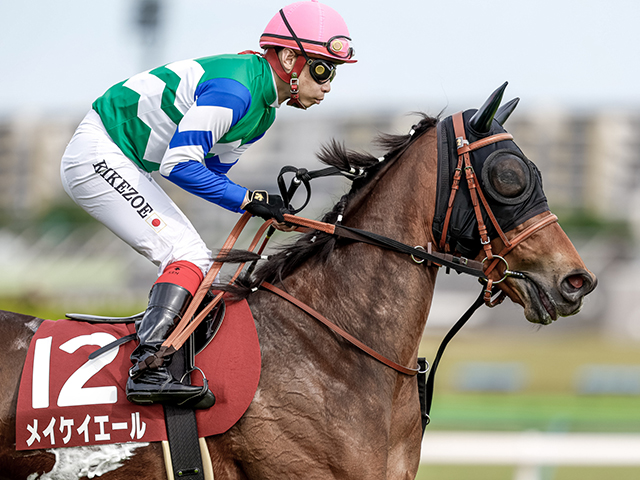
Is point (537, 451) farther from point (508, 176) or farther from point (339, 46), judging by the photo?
point (339, 46)

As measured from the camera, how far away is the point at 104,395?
2773 mm

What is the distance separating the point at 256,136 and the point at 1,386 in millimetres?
1537

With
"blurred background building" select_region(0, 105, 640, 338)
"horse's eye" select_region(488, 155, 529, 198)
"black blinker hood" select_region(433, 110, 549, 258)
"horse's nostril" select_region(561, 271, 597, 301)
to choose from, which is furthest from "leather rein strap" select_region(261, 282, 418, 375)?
"blurred background building" select_region(0, 105, 640, 338)

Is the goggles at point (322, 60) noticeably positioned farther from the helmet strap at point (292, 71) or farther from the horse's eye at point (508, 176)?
the horse's eye at point (508, 176)

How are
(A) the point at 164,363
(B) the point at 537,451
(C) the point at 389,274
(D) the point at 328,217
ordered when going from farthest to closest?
1. (B) the point at 537,451
2. (D) the point at 328,217
3. (C) the point at 389,274
4. (A) the point at 164,363

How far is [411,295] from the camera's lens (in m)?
2.97

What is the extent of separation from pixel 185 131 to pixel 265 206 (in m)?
0.45

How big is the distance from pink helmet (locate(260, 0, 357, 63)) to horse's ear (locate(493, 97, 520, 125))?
709mm

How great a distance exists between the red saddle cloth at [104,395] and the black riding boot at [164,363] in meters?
0.07

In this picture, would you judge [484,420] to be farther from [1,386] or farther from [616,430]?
[1,386]

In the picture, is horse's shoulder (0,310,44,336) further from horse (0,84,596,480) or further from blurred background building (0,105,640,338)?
blurred background building (0,105,640,338)

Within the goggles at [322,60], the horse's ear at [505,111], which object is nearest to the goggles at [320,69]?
the goggles at [322,60]

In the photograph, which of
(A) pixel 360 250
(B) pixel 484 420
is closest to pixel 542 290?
(A) pixel 360 250

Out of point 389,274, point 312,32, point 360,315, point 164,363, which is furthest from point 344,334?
point 312,32
